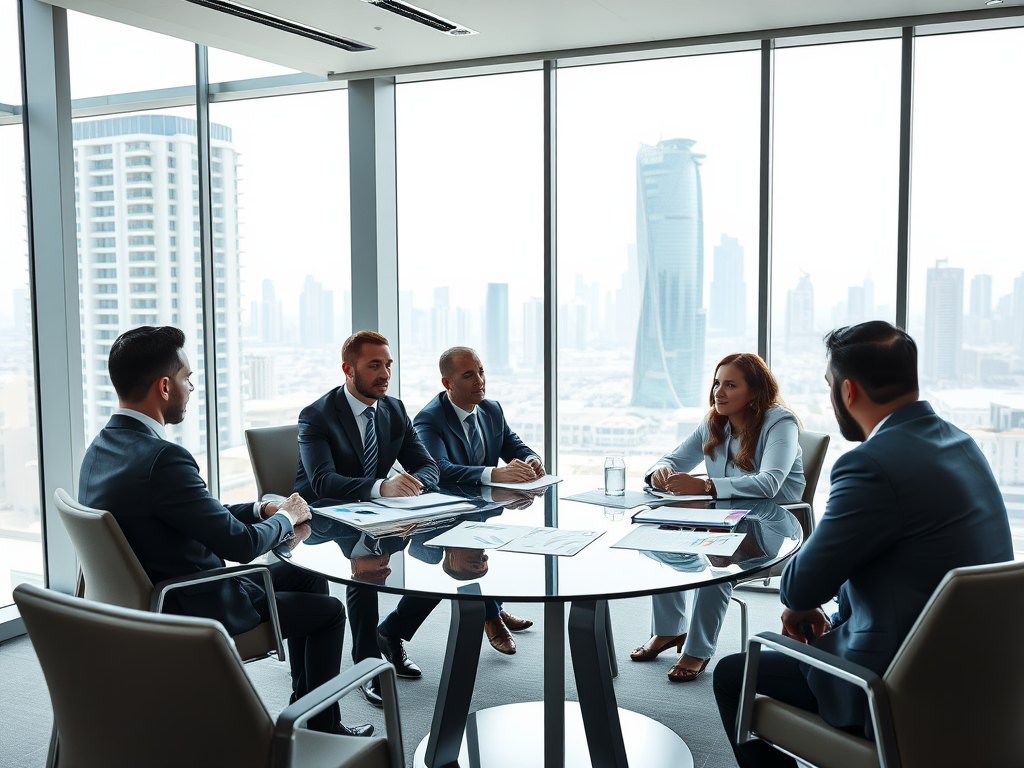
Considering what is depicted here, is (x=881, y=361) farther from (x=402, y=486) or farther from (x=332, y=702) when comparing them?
Result: (x=402, y=486)

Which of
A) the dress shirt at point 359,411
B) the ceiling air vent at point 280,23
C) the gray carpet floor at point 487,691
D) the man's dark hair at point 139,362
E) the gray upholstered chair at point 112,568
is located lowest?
the gray carpet floor at point 487,691

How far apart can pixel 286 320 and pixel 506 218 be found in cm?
164

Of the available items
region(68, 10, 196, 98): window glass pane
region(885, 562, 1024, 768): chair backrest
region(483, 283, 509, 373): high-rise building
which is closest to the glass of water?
region(885, 562, 1024, 768): chair backrest

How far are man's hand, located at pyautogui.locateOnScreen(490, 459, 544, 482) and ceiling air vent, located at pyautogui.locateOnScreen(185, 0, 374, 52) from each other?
2.38m

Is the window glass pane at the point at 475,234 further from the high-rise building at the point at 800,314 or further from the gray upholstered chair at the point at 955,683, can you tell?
the gray upholstered chair at the point at 955,683

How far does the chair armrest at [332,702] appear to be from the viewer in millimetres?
1650

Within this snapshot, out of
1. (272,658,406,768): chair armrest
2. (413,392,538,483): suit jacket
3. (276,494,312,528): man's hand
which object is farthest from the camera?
(413,392,538,483): suit jacket

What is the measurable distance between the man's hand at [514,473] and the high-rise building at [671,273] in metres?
1.64

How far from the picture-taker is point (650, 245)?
5035 mm

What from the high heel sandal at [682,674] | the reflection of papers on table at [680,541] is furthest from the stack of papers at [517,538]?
the high heel sandal at [682,674]

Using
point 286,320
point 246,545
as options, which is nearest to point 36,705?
point 246,545

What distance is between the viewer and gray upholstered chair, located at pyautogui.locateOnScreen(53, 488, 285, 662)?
7.89 feet

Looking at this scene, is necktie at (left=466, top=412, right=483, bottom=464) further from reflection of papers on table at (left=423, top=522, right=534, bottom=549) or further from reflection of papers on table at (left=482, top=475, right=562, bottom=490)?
reflection of papers on table at (left=423, top=522, right=534, bottom=549)

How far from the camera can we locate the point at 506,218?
211 inches
